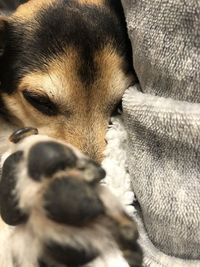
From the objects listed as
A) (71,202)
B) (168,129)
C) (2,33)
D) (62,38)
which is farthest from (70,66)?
(71,202)

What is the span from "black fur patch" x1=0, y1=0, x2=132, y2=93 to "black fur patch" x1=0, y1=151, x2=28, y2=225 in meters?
0.41

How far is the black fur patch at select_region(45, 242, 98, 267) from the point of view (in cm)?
79

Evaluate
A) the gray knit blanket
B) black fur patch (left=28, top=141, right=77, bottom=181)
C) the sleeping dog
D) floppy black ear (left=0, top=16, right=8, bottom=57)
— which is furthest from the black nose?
floppy black ear (left=0, top=16, right=8, bottom=57)

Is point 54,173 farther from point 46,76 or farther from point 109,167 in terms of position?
point 46,76

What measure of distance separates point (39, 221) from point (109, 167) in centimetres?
30

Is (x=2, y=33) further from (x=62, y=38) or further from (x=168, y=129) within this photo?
(x=168, y=129)

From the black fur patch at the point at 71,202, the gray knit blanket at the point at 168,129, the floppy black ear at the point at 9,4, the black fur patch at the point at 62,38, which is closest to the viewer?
the black fur patch at the point at 71,202

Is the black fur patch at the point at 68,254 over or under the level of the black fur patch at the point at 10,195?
under

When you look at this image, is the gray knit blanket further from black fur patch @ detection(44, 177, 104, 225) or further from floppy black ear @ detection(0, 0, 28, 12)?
floppy black ear @ detection(0, 0, 28, 12)

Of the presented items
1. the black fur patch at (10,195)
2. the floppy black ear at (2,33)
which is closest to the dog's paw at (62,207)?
the black fur patch at (10,195)

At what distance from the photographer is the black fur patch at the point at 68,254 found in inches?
31.0

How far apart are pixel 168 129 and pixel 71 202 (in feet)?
0.91

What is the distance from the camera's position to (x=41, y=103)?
1256 millimetres

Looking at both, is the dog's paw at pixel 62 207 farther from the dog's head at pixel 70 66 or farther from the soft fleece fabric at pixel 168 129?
the dog's head at pixel 70 66
